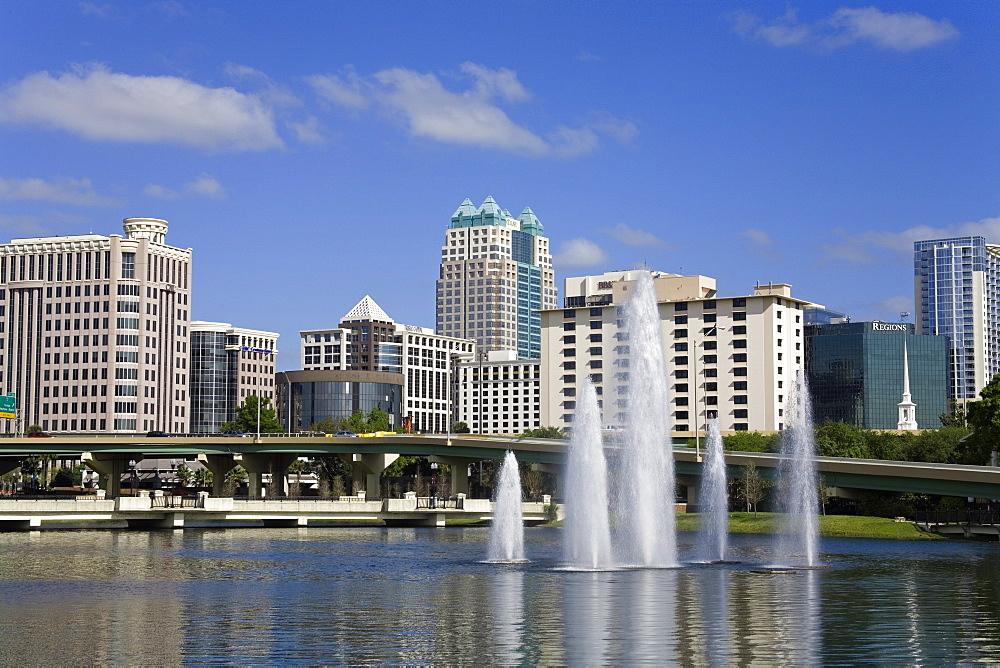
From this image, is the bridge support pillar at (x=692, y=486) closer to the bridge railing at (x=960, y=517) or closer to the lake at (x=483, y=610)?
the bridge railing at (x=960, y=517)

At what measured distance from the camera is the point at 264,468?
166 meters

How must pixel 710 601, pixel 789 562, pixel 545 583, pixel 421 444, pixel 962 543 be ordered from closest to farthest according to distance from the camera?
pixel 710 601, pixel 545 583, pixel 789 562, pixel 962 543, pixel 421 444

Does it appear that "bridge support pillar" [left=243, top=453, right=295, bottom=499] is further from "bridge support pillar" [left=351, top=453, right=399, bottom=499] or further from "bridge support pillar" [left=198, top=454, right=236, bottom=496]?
"bridge support pillar" [left=351, top=453, right=399, bottom=499]

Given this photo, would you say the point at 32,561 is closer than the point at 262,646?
No

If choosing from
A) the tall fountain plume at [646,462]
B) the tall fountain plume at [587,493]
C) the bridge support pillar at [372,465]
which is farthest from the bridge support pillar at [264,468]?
the tall fountain plume at [646,462]

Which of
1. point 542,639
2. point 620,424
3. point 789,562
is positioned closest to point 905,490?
point 789,562

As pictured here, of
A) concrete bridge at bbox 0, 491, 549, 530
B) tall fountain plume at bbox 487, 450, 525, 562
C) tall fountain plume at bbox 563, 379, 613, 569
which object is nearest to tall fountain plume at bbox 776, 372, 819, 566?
tall fountain plume at bbox 563, 379, 613, 569

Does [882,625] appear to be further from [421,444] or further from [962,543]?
[421,444]

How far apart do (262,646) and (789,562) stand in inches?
1568

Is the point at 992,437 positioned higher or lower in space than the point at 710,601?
higher

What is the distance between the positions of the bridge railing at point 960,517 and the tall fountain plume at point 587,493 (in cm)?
4633

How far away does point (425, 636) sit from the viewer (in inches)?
1603

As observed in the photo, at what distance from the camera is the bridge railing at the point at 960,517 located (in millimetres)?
102000

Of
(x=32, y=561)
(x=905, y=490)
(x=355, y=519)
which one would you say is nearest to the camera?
(x=32, y=561)
